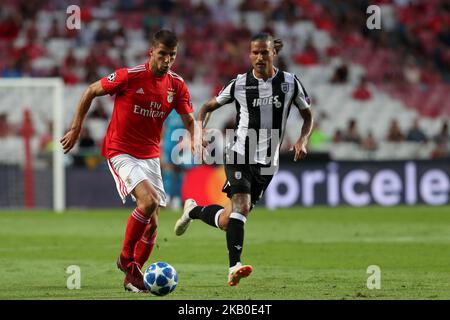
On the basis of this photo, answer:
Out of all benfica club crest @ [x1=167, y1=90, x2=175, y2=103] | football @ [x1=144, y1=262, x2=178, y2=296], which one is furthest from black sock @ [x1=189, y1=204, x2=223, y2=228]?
football @ [x1=144, y1=262, x2=178, y2=296]

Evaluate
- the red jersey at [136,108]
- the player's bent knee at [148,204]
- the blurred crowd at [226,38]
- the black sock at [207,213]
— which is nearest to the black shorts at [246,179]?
the black sock at [207,213]

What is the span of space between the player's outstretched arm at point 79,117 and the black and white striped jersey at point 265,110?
149cm

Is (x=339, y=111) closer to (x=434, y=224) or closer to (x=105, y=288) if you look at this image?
(x=434, y=224)

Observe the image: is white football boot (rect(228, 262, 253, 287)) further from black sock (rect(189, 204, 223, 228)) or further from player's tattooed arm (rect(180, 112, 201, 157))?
black sock (rect(189, 204, 223, 228))

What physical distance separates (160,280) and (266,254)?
412cm

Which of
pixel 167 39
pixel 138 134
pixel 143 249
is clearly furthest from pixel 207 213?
pixel 167 39

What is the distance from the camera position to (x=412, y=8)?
93.7 ft

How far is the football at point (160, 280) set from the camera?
8297 millimetres

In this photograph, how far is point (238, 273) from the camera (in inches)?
329

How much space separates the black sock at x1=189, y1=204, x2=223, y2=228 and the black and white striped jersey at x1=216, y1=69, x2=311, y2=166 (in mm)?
711

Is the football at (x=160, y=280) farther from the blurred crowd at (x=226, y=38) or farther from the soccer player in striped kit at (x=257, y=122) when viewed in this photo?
the blurred crowd at (x=226, y=38)

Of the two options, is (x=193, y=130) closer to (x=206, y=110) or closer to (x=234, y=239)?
(x=206, y=110)
